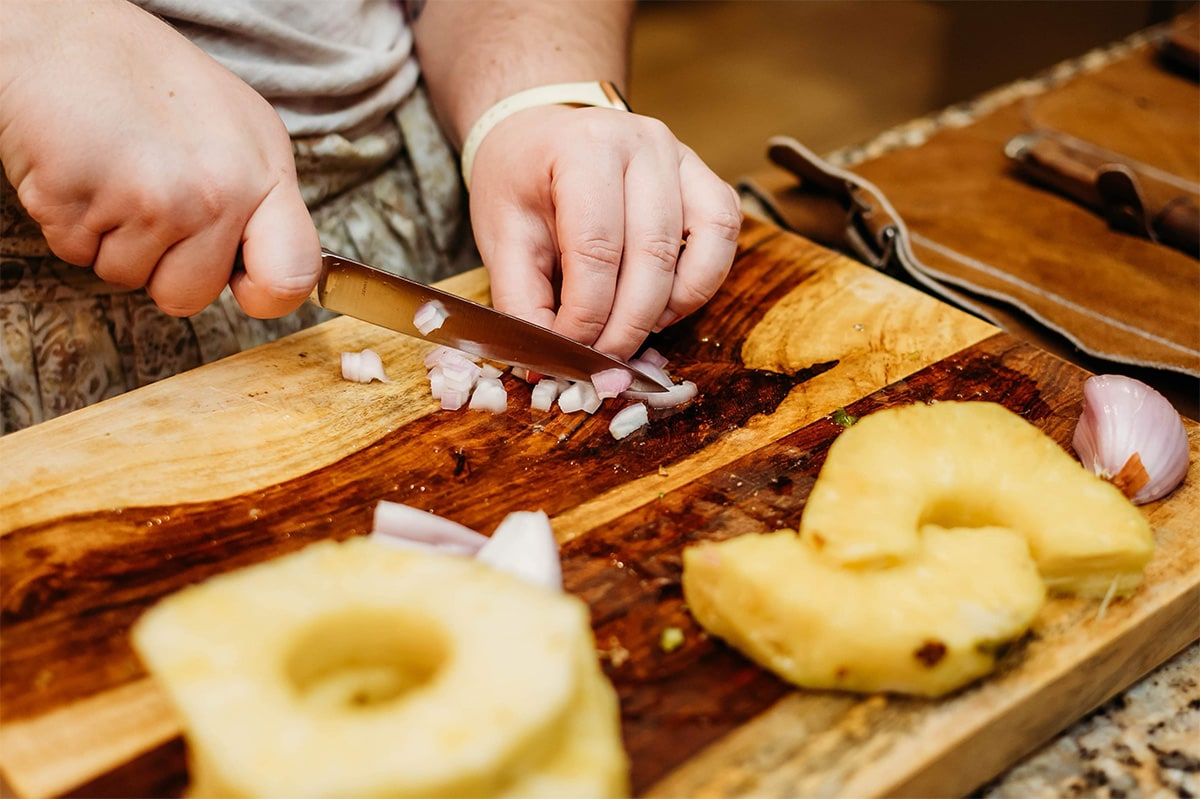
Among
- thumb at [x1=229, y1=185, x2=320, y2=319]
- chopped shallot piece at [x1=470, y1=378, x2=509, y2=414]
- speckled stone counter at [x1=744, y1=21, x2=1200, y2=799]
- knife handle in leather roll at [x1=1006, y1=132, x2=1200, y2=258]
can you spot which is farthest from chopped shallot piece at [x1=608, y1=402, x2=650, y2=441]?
knife handle in leather roll at [x1=1006, y1=132, x2=1200, y2=258]

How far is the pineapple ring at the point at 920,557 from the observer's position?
0.81 metres

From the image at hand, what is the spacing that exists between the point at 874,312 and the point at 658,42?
143 inches

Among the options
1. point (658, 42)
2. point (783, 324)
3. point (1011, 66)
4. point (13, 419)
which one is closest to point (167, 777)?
point (13, 419)

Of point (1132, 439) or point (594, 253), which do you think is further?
point (594, 253)

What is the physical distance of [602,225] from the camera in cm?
119

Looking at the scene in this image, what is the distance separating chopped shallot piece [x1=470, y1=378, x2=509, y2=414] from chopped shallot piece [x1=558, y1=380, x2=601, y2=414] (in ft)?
0.21

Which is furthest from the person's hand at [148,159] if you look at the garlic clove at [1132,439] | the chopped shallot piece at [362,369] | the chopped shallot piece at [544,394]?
the garlic clove at [1132,439]

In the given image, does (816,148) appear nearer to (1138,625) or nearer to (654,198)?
(654,198)

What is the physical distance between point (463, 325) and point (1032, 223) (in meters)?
0.92

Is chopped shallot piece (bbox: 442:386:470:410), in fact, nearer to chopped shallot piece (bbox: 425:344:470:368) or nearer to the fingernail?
chopped shallot piece (bbox: 425:344:470:368)

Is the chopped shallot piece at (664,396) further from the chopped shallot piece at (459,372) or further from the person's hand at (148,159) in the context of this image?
the person's hand at (148,159)

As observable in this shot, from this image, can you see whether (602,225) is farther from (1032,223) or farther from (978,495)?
(1032,223)

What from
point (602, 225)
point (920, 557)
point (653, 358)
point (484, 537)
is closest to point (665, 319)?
point (653, 358)

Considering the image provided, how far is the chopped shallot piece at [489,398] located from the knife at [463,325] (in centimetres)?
4
